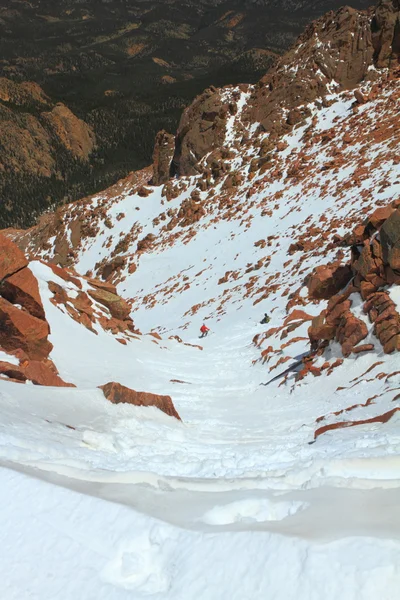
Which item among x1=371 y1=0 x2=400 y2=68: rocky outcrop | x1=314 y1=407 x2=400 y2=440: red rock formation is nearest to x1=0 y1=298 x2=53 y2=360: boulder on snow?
x1=314 y1=407 x2=400 y2=440: red rock formation

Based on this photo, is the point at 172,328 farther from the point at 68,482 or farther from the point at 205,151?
the point at 205,151

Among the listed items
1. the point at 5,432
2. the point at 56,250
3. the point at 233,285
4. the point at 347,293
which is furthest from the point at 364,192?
the point at 56,250

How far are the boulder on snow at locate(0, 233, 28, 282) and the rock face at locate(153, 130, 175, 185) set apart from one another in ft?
156

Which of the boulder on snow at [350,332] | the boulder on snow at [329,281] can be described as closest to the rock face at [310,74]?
the boulder on snow at [329,281]

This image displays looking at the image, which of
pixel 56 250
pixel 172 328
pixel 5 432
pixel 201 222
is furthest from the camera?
pixel 56 250

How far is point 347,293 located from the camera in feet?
45.4

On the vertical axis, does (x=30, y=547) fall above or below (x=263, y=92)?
above

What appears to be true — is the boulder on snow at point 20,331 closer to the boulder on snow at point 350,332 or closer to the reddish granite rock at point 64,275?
the boulder on snow at point 350,332

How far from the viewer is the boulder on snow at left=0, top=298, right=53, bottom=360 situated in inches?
493

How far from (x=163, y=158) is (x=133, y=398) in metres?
57.7

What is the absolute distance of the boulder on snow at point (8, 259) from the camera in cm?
1355

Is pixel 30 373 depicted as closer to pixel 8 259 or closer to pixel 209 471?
pixel 8 259

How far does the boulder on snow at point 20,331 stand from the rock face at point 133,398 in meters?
4.32

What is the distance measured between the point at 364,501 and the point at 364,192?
30.4 meters
